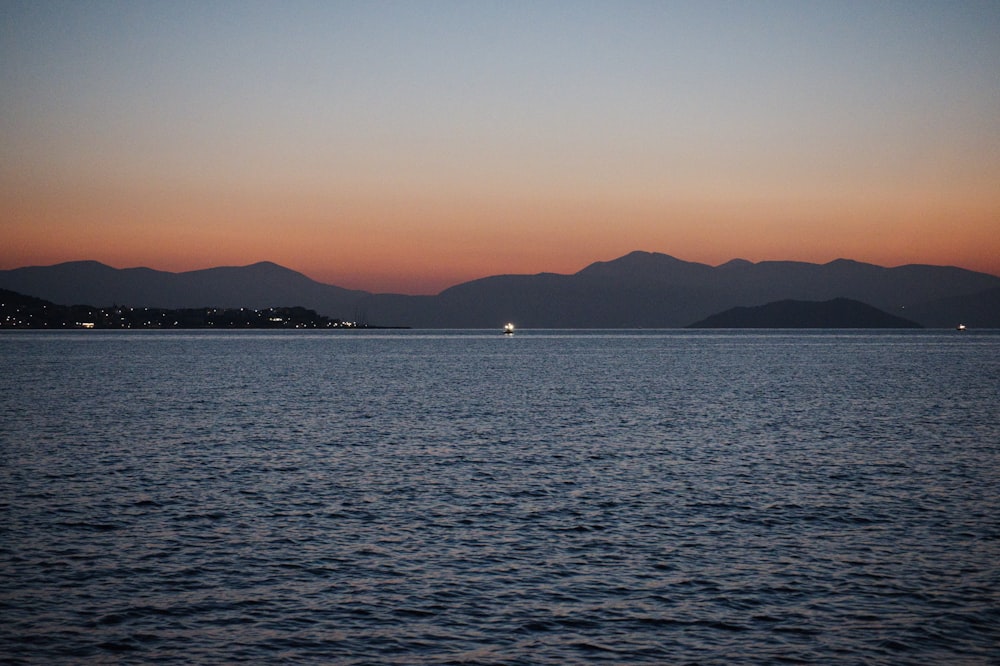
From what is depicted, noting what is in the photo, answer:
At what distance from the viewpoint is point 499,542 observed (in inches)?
1057

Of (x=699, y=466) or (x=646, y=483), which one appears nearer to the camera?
(x=646, y=483)

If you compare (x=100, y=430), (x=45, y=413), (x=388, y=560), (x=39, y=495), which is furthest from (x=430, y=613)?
(x=45, y=413)

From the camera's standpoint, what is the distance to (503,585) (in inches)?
882

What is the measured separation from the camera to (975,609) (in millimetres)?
20344

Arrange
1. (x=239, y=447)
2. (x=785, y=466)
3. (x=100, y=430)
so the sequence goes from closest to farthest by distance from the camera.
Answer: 1. (x=785, y=466)
2. (x=239, y=447)
3. (x=100, y=430)

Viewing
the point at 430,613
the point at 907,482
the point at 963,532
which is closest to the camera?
the point at 430,613

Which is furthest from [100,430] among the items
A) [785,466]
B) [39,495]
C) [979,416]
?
[979,416]

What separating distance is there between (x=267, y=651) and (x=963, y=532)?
73.1ft

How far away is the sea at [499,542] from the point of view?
18641mm

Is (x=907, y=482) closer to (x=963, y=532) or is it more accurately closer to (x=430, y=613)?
(x=963, y=532)

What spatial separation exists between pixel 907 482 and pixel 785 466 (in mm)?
6042

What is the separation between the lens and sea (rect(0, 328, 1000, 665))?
1864 cm

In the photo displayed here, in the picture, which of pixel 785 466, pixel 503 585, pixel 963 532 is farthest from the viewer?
pixel 785 466

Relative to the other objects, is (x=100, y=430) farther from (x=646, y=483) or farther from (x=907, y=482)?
(x=907, y=482)
